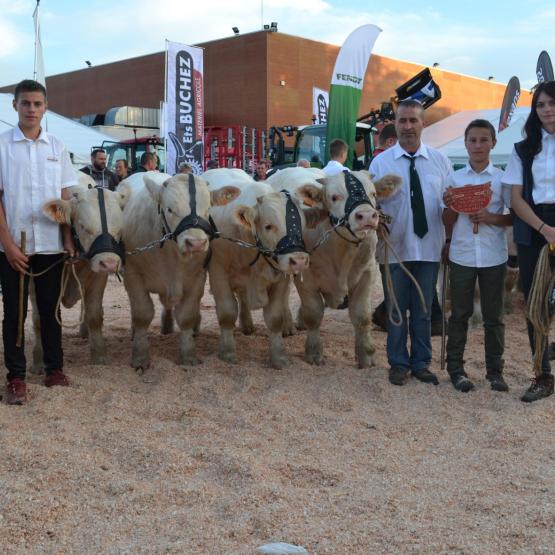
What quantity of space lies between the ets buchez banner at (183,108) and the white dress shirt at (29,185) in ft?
37.3

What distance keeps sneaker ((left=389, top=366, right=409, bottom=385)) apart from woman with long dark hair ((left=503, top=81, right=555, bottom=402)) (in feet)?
3.14

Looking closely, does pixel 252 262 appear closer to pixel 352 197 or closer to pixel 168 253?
pixel 168 253

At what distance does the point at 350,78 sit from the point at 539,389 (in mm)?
12229

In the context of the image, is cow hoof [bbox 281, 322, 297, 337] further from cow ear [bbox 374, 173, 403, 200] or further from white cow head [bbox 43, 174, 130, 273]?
white cow head [bbox 43, 174, 130, 273]

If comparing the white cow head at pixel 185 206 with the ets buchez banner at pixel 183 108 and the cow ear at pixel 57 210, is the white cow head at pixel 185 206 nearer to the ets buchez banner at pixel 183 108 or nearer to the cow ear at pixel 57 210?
the cow ear at pixel 57 210

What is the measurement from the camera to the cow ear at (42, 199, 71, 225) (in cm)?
492

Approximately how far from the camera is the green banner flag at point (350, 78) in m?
15.5

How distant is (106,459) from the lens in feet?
13.3

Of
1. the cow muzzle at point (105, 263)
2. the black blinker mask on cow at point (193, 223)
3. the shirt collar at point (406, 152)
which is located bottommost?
the cow muzzle at point (105, 263)

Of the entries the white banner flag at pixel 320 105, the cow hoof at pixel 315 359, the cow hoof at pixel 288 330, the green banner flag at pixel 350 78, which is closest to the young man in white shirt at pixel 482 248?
the cow hoof at pixel 315 359

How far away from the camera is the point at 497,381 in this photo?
5508 millimetres

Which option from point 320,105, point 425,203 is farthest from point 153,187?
point 320,105

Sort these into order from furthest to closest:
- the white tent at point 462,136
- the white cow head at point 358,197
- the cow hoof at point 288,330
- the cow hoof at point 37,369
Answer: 1. the white tent at point 462,136
2. the cow hoof at point 288,330
3. the cow hoof at point 37,369
4. the white cow head at point 358,197

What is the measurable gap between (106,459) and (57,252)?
1649 mm
